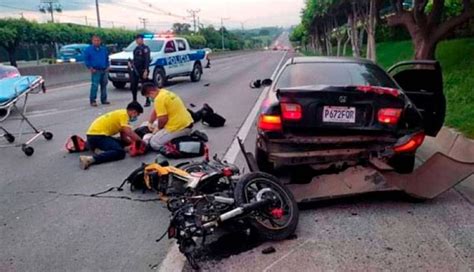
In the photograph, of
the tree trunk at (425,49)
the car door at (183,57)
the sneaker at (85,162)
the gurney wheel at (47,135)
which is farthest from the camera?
the car door at (183,57)

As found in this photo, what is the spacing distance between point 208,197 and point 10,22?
3536cm

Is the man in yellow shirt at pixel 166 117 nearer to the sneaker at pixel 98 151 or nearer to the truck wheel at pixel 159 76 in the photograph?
the sneaker at pixel 98 151

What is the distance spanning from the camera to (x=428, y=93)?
6656 millimetres

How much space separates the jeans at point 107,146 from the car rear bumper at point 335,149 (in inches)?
127

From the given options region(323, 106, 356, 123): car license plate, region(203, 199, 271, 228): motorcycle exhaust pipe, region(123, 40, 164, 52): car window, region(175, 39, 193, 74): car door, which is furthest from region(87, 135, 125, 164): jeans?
region(175, 39, 193, 74): car door

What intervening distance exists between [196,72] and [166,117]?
15.8m

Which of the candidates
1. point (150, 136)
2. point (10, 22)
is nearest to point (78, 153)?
point (150, 136)

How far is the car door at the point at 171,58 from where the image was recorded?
20.5 m

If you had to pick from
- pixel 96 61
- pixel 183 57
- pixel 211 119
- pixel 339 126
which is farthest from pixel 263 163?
pixel 183 57

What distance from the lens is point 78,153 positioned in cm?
820

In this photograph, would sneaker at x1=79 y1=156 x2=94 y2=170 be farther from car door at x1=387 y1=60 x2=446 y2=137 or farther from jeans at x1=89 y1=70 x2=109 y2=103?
jeans at x1=89 y1=70 x2=109 y2=103

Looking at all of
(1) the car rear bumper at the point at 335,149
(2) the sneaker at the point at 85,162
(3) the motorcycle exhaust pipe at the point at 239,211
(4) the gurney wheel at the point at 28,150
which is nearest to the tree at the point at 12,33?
(4) the gurney wheel at the point at 28,150

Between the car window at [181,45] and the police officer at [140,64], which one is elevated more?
the car window at [181,45]

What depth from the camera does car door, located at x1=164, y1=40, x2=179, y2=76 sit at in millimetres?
20484
